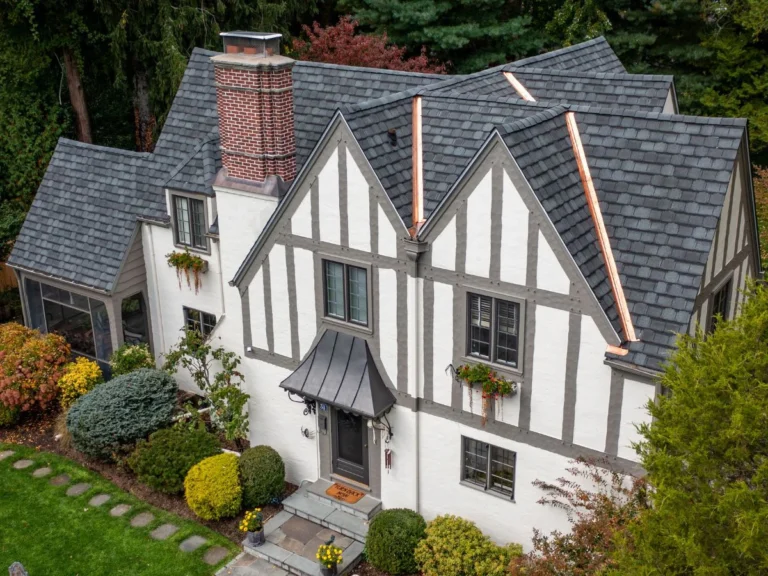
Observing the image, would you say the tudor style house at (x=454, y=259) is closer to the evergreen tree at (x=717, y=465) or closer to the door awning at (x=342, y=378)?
the door awning at (x=342, y=378)

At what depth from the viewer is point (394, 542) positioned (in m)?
16.9

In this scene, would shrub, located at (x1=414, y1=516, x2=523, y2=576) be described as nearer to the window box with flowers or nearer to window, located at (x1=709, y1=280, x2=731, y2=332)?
the window box with flowers

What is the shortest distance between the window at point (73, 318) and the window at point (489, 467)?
11506 millimetres

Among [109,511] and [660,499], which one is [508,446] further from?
[109,511]

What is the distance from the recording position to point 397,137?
55.7 feet

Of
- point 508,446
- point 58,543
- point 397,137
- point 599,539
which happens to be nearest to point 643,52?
point 397,137

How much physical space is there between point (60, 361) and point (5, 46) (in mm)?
11087

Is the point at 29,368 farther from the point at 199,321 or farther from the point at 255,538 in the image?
the point at 255,538

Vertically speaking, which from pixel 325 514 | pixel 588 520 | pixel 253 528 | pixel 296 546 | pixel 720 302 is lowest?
pixel 296 546

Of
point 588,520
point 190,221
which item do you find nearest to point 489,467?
point 588,520

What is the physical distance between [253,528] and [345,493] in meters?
2.28

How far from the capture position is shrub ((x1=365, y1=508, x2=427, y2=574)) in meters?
16.9

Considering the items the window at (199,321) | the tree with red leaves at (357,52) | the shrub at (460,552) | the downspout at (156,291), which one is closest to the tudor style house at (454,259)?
the shrub at (460,552)

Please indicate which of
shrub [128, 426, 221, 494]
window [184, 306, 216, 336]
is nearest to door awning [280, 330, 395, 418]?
shrub [128, 426, 221, 494]
